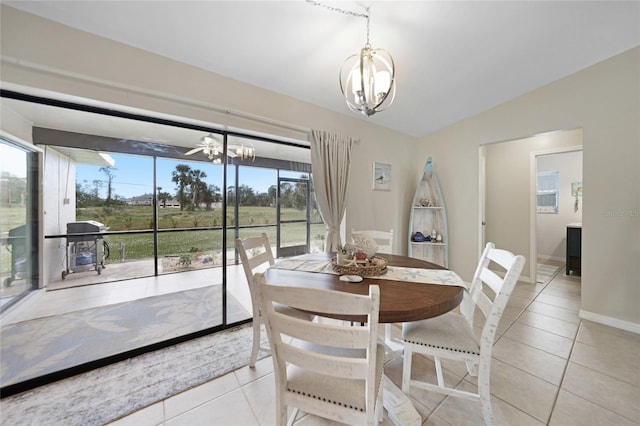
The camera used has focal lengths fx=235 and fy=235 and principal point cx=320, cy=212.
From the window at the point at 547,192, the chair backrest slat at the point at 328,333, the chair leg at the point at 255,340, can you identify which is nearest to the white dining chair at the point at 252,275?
the chair leg at the point at 255,340

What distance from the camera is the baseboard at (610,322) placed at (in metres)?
2.30

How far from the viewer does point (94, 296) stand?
7.89 feet

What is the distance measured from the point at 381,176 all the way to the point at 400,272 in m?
2.14

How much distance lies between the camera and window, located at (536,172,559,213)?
496cm

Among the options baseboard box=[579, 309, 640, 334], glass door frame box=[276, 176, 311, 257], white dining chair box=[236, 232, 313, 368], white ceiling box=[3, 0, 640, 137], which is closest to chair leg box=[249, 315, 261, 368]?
white dining chair box=[236, 232, 313, 368]

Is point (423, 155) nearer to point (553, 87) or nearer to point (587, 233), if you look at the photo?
point (553, 87)

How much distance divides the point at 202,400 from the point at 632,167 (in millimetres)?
4241

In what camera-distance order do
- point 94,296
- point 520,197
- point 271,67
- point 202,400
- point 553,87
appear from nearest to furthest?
1. point 202,400
2. point 271,67
3. point 94,296
4. point 553,87
5. point 520,197

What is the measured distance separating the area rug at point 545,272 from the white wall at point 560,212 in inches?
21.5

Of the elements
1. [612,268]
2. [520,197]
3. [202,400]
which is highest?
[520,197]

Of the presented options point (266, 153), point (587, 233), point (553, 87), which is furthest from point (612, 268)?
point (266, 153)

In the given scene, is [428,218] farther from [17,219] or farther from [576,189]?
[17,219]

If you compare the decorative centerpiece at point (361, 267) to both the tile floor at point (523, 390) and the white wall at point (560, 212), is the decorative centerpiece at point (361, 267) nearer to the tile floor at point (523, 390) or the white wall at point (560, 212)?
the tile floor at point (523, 390)

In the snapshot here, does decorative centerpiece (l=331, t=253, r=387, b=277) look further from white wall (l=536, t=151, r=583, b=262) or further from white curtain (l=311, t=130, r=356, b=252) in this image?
white wall (l=536, t=151, r=583, b=262)
